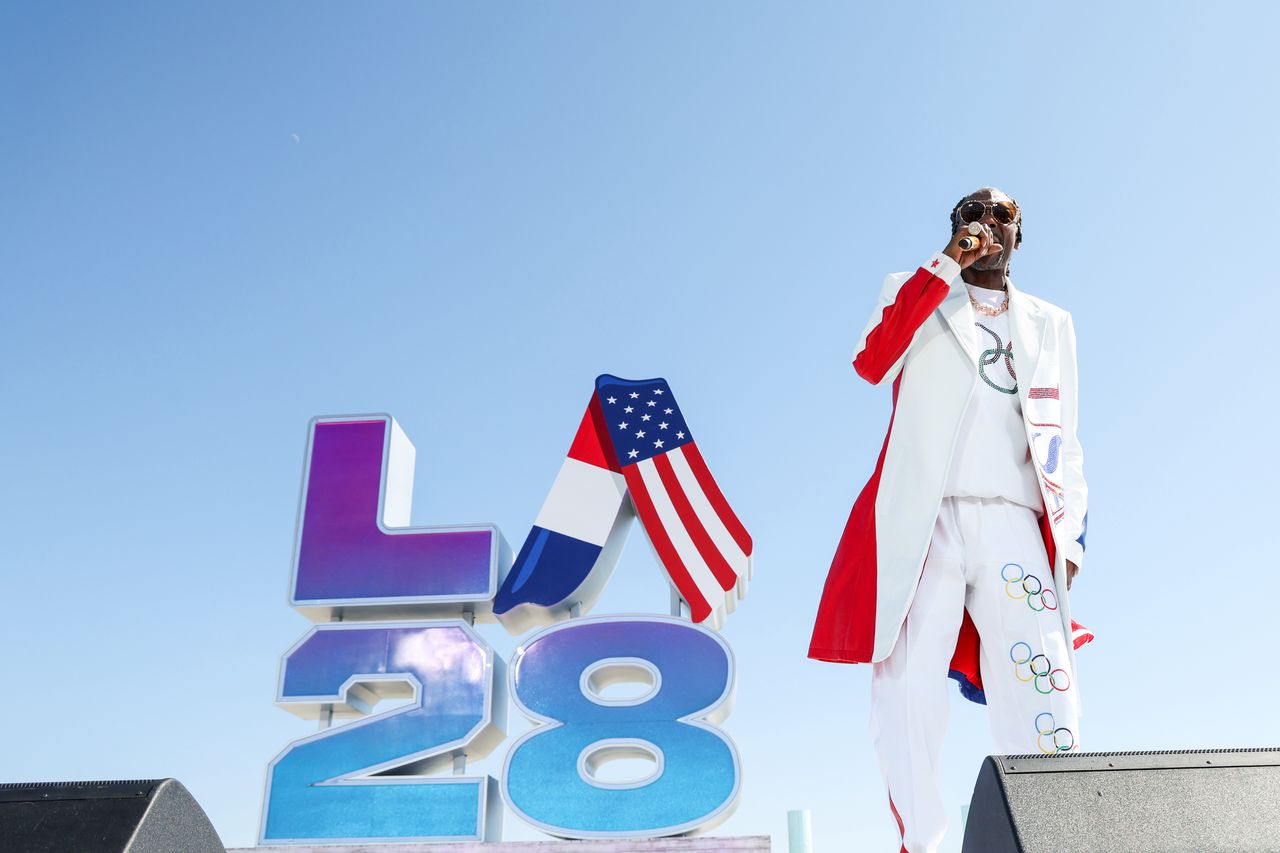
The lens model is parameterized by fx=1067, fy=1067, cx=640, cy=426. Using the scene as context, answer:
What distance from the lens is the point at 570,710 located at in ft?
17.4

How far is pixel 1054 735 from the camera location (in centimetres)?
271

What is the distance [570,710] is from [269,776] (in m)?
1.58

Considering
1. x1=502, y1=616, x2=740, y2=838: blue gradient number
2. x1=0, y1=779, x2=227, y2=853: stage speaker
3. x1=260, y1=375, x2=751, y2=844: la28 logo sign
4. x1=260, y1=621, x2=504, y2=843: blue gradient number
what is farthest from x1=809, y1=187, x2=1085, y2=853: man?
x1=260, y1=621, x2=504, y2=843: blue gradient number

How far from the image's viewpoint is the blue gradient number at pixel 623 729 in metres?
4.89

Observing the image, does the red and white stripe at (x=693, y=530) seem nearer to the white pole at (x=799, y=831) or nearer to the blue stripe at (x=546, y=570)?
the blue stripe at (x=546, y=570)

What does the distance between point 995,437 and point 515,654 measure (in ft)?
10.4

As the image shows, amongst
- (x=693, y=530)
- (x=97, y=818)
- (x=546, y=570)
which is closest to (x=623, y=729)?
(x=546, y=570)

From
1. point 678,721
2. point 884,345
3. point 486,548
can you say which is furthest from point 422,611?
point 884,345

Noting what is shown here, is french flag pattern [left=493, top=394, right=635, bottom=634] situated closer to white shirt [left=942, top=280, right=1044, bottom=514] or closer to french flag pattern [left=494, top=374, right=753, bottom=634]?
french flag pattern [left=494, top=374, right=753, bottom=634]

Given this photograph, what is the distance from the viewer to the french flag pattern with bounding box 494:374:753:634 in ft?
19.6

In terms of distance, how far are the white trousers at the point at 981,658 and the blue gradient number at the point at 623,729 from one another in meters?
2.22

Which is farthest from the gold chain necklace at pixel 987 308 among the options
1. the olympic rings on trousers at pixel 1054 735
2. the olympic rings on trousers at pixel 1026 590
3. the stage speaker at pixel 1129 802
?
the stage speaker at pixel 1129 802

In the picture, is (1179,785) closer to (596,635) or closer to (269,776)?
(596,635)

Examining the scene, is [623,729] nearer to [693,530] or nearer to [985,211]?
[693,530]
